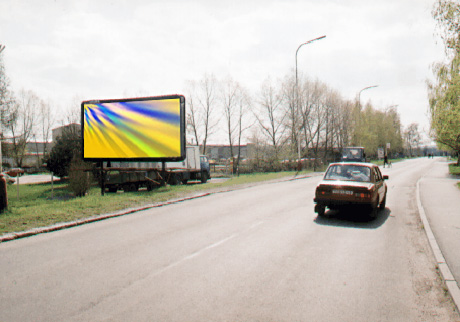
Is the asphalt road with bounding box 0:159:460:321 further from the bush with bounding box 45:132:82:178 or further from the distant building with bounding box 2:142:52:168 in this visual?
the distant building with bounding box 2:142:52:168

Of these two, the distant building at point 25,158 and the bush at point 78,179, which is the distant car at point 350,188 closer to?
the bush at point 78,179

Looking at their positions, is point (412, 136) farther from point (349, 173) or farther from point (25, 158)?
point (349, 173)

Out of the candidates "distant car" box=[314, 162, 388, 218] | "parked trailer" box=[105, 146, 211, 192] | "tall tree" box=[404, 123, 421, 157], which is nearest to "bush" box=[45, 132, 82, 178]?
"parked trailer" box=[105, 146, 211, 192]

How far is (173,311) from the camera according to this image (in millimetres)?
3738

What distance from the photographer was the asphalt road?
3803 mm

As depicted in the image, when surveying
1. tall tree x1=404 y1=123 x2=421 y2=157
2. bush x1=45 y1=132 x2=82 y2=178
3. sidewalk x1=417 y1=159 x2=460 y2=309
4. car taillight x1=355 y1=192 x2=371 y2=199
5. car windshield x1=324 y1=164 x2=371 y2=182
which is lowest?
sidewalk x1=417 y1=159 x2=460 y2=309

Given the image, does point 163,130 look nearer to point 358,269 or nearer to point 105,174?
point 105,174

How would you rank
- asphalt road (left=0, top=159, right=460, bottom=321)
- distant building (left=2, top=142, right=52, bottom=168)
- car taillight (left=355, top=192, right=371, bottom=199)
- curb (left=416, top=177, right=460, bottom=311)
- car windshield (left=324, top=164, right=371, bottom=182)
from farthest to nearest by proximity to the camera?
distant building (left=2, top=142, right=52, bottom=168), car windshield (left=324, top=164, right=371, bottom=182), car taillight (left=355, top=192, right=371, bottom=199), curb (left=416, top=177, right=460, bottom=311), asphalt road (left=0, top=159, right=460, bottom=321)

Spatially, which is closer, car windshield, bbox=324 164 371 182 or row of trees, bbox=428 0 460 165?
car windshield, bbox=324 164 371 182

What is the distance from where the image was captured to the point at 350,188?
9.35 meters

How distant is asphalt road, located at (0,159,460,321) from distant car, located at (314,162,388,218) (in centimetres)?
64

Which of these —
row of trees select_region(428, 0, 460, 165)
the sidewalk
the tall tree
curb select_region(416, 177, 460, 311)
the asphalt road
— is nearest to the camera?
the asphalt road

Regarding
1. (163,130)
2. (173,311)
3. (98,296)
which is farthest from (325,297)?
(163,130)

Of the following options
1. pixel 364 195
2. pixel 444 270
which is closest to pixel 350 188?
pixel 364 195
